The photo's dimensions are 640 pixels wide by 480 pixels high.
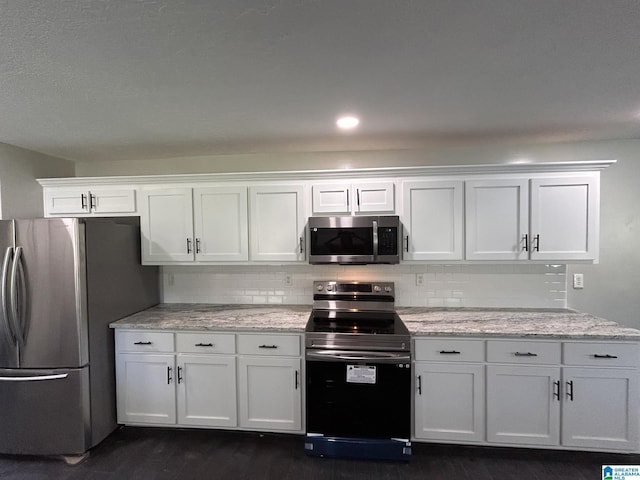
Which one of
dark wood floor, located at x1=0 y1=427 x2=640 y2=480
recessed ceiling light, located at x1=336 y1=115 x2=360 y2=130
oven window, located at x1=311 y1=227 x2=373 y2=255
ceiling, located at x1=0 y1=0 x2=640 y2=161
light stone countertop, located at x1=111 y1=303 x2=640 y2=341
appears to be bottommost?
dark wood floor, located at x1=0 y1=427 x2=640 y2=480

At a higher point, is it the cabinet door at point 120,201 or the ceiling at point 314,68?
the ceiling at point 314,68

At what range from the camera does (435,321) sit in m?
2.34

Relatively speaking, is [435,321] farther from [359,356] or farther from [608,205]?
[608,205]

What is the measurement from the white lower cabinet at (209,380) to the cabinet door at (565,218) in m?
2.10

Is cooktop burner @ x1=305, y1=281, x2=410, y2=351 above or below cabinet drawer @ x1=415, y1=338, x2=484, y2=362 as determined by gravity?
above

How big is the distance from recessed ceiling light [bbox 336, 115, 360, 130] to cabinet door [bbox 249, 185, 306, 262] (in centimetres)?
64

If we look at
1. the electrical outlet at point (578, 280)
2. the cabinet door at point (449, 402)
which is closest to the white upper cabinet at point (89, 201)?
the cabinet door at point (449, 402)

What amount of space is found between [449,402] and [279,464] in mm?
1269

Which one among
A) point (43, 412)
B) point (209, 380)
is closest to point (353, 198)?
point (209, 380)

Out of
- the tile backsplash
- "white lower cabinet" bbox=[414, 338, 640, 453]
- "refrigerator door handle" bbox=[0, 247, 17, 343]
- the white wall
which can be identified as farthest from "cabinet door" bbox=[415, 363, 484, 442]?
the white wall

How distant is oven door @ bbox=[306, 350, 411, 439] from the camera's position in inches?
81.7

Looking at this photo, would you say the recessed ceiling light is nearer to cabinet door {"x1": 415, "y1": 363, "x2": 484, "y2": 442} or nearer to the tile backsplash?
the tile backsplash

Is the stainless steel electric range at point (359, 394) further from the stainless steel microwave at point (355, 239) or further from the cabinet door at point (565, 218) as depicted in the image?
the cabinet door at point (565, 218)

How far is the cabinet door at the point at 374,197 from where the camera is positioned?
2.50m
